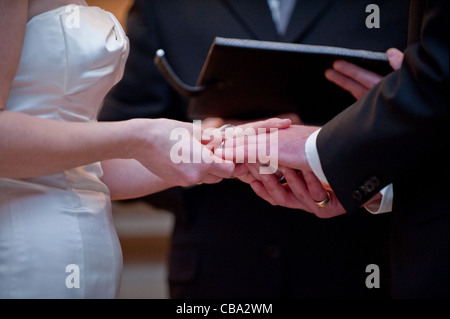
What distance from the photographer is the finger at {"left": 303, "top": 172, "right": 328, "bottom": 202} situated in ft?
4.65

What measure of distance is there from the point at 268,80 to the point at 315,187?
0.90ft

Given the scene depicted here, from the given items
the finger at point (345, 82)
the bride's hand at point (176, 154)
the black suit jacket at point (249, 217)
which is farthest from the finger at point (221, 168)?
the black suit jacket at point (249, 217)

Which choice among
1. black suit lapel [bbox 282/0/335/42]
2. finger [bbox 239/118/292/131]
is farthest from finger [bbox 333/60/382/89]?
black suit lapel [bbox 282/0/335/42]

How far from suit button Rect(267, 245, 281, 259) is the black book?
1.32ft

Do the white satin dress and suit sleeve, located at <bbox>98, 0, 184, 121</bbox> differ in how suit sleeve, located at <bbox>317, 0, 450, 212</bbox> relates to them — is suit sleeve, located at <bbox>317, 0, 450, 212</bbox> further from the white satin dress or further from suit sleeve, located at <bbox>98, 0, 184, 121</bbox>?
suit sleeve, located at <bbox>98, 0, 184, 121</bbox>

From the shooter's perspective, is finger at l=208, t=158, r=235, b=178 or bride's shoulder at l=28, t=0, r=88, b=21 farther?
finger at l=208, t=158, r=235, b=178

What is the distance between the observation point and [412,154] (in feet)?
3.61

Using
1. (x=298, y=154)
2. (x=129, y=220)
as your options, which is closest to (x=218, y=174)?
(x=298, y=154)

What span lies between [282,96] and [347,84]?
16 centimetres

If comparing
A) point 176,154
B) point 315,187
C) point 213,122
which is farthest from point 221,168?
point 213,122

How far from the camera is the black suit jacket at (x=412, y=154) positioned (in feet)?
3.44

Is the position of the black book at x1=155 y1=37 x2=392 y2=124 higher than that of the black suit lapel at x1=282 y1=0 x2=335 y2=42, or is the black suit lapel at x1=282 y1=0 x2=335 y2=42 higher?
the black suit lapel at x1=282 y1=0 x2=335 y2=42

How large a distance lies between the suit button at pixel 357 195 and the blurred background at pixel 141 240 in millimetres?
3363

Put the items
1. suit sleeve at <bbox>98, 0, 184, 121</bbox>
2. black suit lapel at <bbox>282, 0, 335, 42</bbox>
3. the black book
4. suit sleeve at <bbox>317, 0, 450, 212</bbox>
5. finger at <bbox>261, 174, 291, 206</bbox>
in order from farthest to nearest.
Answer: suit sleeve at <bbox>98, 0, 184, 121</bbox>
black suit lapel at <bbox>282, 0, 335, 42</bbox>
finger at <bbox>261, 174, 291, 206</bbox>
the black book
suit sleeve at <bbox>317, 0, 450, 212</bbox>
